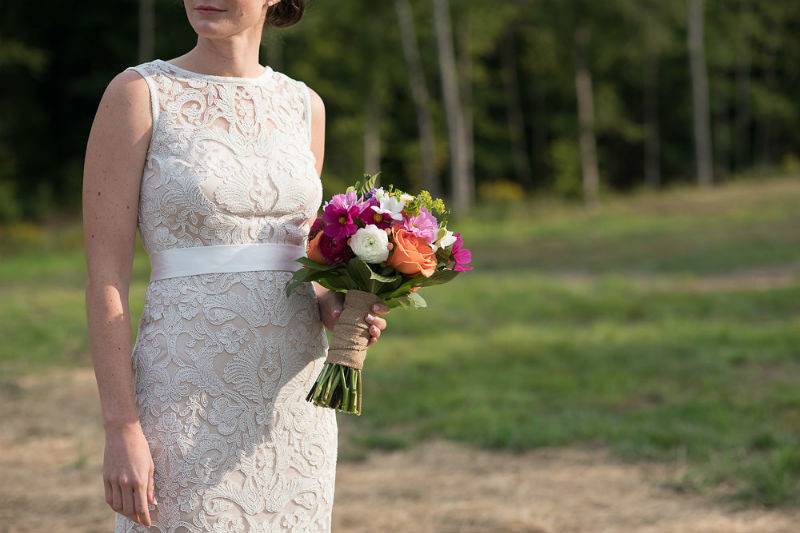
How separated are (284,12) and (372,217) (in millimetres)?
654

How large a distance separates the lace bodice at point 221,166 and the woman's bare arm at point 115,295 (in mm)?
73

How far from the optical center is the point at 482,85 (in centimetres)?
3800

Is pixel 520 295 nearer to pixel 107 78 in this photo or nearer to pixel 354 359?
pixel 354 359

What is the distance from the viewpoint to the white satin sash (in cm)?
255

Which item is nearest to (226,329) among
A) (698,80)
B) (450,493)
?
(450,493)

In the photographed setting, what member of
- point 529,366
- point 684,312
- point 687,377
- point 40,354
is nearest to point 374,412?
point 529,366

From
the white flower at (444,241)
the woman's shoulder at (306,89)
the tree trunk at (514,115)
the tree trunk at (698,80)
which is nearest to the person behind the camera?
the white flower at (444,241)

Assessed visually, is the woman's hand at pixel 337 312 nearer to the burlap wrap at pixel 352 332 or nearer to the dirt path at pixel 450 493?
the burlap wrap at pixel 352 332

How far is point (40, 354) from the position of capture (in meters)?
9.83

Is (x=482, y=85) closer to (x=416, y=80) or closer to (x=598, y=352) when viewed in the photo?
(x=416, y=80)

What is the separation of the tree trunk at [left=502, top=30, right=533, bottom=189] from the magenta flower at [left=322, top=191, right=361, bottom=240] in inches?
1362

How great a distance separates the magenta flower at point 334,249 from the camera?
255 cm

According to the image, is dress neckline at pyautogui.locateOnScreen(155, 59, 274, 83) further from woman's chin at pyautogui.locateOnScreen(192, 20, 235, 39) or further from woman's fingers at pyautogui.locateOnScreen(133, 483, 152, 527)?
woman's fingers at pyautogui.locateOnScreen(133, 483, 152, 527)

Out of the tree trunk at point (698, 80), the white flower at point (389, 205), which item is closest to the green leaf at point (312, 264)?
the white flower at point (389, 205)
